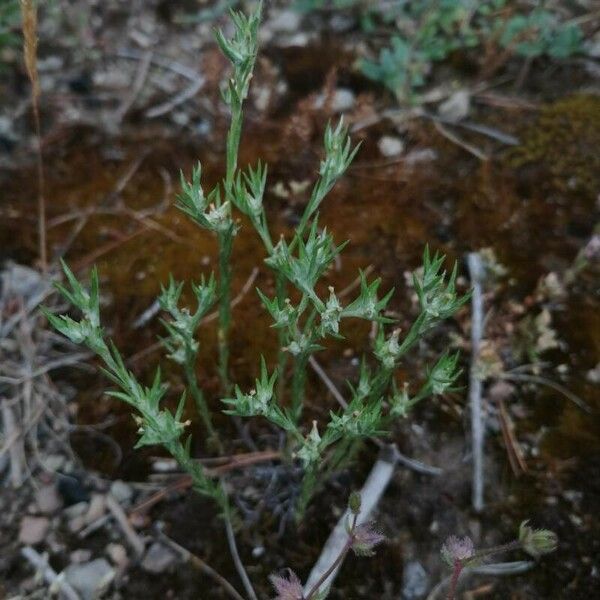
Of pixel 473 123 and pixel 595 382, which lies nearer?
pixel 595 382

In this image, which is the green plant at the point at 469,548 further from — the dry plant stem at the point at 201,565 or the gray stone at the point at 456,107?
the gray stone at the point at 456,107

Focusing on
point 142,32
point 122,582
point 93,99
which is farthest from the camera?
point 142,32

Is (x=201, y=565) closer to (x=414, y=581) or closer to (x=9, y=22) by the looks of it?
(x=414, y=581)

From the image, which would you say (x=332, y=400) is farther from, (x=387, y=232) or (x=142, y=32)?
(x=142, y=32)

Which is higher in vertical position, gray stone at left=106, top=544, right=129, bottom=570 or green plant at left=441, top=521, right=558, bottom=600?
green plant at left=441, top=521, right=558, bottom=600

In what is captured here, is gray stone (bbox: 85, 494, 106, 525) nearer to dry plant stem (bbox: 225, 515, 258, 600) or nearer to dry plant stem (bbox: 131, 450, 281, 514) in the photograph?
dry plant stem (bbox: 131, 450, 281, 514)

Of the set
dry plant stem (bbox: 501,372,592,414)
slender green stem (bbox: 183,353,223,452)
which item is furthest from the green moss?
slender green stem (bbox: 183,353,223,452)

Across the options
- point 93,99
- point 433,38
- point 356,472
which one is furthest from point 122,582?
point 433,38
